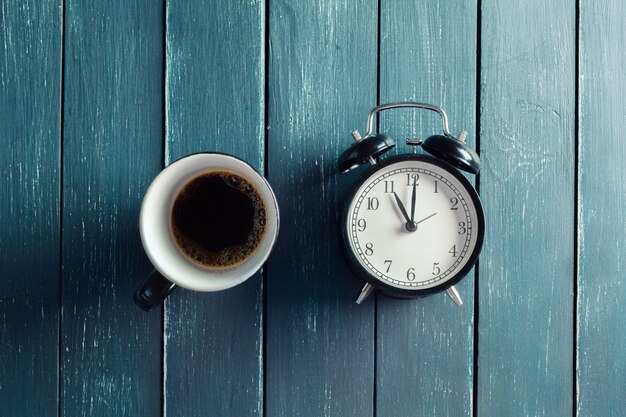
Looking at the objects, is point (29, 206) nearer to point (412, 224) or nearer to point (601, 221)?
point (412, 224)

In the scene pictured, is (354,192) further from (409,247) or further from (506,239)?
(506,239)

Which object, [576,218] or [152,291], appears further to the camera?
[576,218]

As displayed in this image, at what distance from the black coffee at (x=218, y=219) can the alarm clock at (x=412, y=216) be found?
0.11 meters

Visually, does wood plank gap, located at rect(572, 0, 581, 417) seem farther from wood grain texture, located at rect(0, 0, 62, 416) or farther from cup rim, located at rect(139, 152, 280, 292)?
wood grain texture, located at rect(0, 0, 62, 416)

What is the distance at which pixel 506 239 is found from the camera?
88 cm

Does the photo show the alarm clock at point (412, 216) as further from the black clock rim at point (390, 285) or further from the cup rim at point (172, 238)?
the cup rim at point (172, 238)

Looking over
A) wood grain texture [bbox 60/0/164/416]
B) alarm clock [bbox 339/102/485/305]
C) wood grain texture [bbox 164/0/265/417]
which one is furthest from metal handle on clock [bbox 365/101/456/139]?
wood grain texture [bbox 60/0/164/416]

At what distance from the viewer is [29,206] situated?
2.83ft

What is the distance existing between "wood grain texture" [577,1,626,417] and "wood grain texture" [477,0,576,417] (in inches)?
0.7

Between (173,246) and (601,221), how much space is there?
0.56 m

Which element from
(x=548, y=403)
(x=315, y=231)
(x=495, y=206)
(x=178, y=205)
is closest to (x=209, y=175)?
(x=178, y=205)

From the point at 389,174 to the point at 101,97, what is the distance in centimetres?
38

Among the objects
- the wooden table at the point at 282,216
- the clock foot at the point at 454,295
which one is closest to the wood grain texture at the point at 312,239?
the wooden table at the point at 282,216

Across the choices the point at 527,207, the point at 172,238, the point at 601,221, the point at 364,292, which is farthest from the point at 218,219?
the point at 601,221
